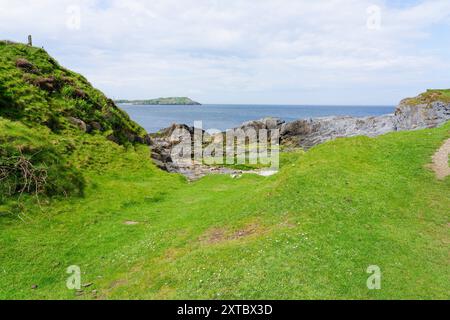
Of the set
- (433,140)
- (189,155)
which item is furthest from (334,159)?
(189,155)

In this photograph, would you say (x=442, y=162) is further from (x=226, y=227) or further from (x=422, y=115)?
(x=422, y=115)

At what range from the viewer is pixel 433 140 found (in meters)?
36.1

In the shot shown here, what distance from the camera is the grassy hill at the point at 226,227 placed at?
15695 millimetres

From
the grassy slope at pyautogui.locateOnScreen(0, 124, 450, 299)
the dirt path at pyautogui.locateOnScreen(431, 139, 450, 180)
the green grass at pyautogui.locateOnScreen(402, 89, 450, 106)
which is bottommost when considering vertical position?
the grassy slope at pyautogui.locateOnScreen(0, 124, 450, 299)

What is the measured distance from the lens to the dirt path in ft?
94.2

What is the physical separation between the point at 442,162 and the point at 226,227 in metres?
20.7

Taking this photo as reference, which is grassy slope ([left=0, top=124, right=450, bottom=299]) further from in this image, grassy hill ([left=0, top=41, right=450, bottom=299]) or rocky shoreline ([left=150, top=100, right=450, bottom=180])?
rocky shoreline ([left=150, top=100, right=450, bottom=180])

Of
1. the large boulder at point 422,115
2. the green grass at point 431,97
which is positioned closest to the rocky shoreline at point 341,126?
the large boulder at point 422,115

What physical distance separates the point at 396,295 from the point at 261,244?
6477 mm

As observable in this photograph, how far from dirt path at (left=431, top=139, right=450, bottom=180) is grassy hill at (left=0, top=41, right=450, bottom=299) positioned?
704 millimetres

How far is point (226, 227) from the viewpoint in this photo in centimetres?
2294

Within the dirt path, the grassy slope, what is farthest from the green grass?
the grassy slope

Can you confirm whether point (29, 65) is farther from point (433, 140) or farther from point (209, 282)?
point (433, 140)

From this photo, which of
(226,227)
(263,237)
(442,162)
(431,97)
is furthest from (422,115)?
(263,237)
